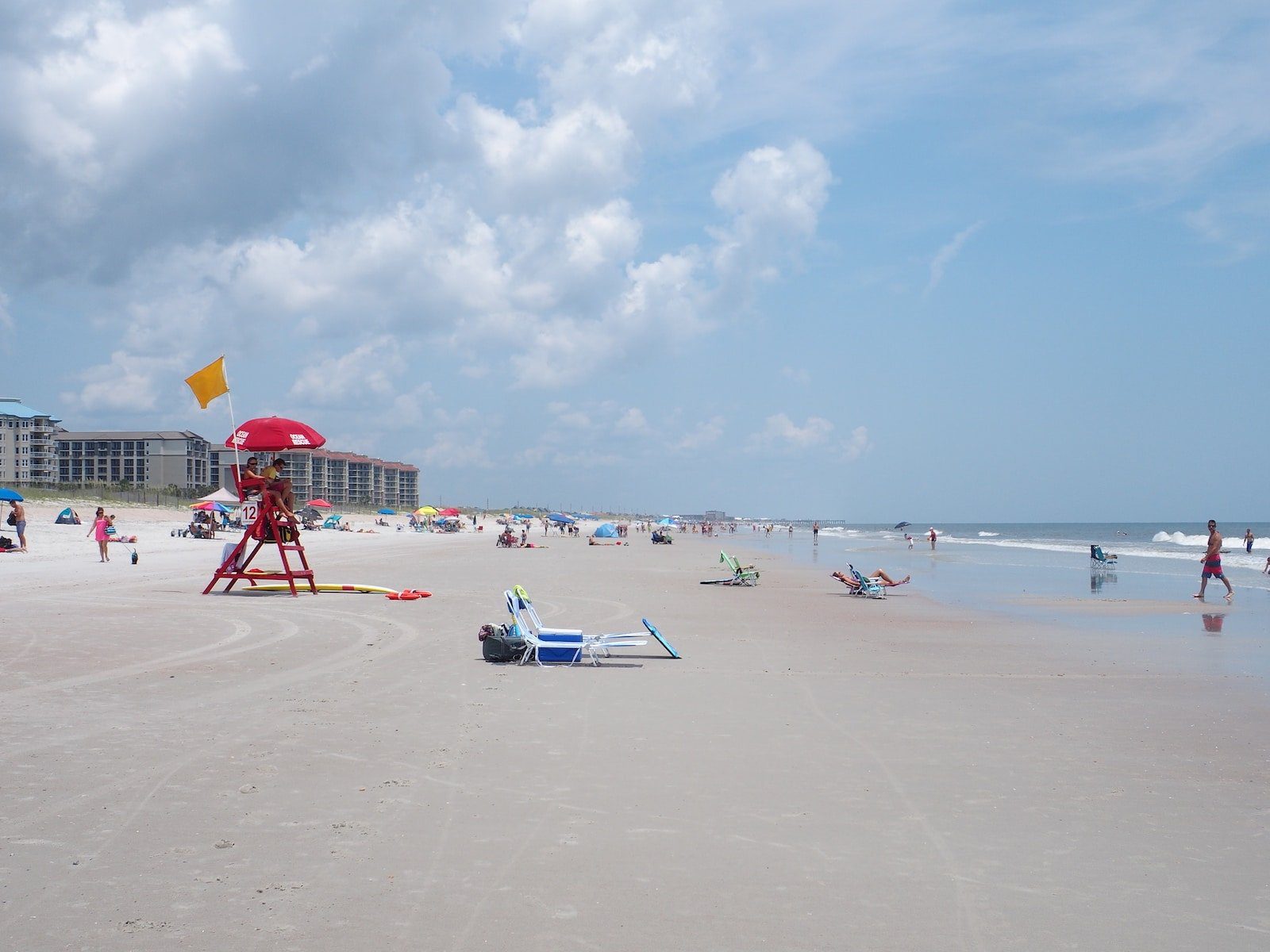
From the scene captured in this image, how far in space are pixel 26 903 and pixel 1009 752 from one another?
579 centimetres

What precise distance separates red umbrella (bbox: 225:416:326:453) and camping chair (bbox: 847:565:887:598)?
1148 cm

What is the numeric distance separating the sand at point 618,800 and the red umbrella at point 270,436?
565 cm

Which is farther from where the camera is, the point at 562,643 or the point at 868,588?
the point at 868,588

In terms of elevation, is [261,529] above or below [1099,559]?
above

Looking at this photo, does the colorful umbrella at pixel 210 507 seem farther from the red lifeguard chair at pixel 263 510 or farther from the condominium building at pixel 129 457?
the condominium building at pixel 129 457

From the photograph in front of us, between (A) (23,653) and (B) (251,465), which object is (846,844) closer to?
(A) (23,653)

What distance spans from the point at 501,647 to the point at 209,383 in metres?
9.78

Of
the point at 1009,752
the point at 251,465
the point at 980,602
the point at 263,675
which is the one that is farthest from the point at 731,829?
the point at 980,602

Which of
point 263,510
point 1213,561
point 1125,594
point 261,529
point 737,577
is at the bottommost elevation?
point 1125,594

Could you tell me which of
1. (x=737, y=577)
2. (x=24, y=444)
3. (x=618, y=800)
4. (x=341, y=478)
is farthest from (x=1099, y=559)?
(x=341, y=478)

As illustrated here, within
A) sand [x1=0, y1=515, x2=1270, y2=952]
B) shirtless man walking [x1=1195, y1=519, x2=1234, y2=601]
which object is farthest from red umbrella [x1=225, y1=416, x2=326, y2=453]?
shirtless man walking [x1=1195, y1=519, x2=1234, y2=601]

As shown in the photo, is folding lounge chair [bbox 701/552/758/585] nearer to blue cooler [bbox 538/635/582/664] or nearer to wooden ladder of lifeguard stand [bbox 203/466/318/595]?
wooden ladder of lifeguard stand [bbox 203/466/318/595]

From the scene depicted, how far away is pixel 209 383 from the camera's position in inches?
669

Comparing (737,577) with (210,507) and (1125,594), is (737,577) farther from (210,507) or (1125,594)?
(210,507)
